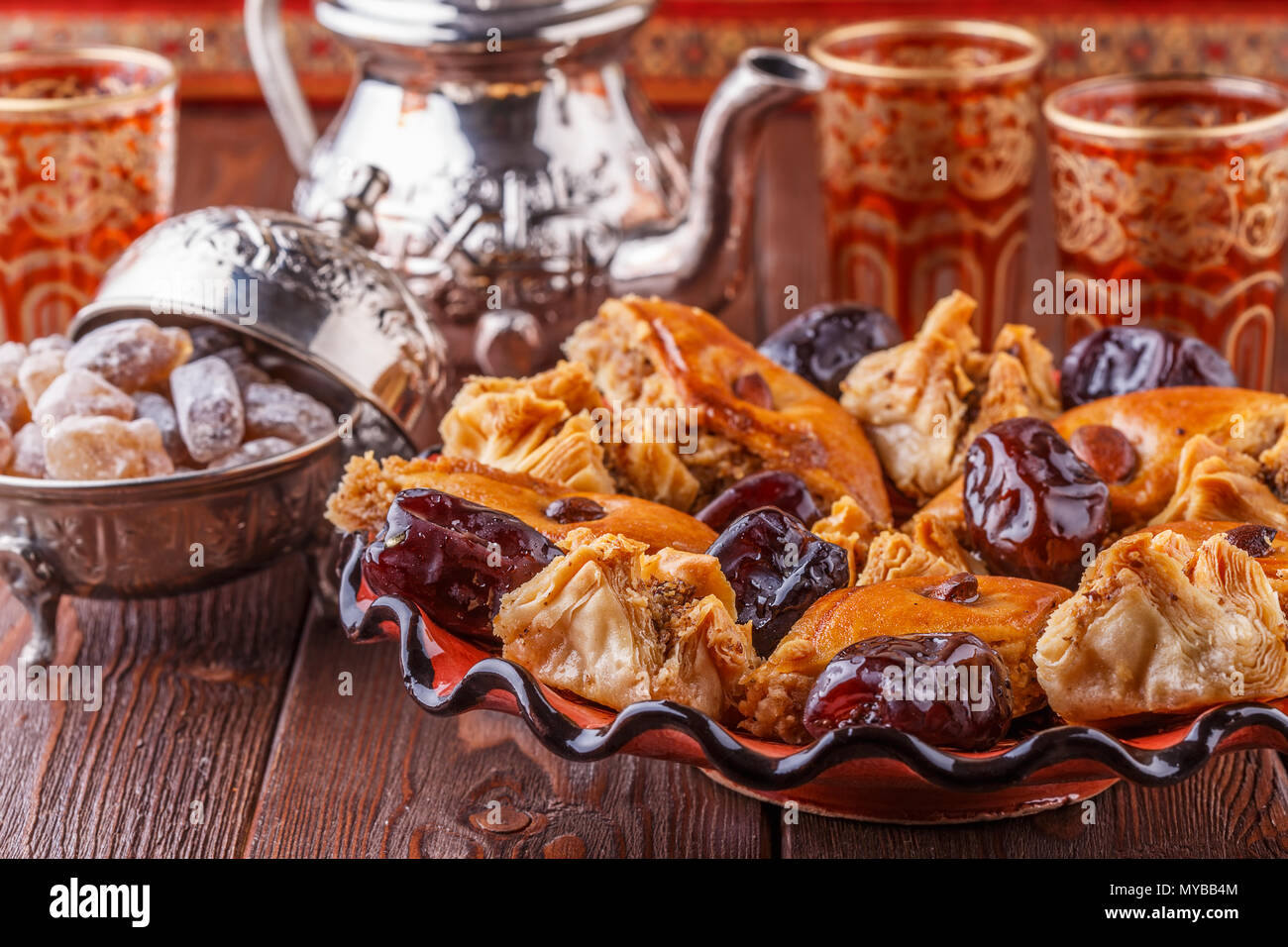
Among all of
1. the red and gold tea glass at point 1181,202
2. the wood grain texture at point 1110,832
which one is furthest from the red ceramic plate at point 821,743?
the red and gold tea glass at point 1181,202

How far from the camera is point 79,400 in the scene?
1.21m

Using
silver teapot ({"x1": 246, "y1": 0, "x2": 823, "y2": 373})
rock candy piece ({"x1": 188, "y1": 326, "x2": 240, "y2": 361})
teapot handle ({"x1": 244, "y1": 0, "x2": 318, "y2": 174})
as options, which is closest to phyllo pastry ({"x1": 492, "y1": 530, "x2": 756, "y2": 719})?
rock candy piece ({"x1": 188, "y1": 326, "x2": 240, "y2": 361})

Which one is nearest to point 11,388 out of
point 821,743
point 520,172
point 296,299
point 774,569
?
point 296,299

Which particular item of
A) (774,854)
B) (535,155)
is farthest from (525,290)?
(774,854)

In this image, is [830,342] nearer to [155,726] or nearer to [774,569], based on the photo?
[774,569]

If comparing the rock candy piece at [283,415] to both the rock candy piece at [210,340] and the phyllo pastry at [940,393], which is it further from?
the phyllo pastry at [940,393]

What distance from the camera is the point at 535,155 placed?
160 centimetres

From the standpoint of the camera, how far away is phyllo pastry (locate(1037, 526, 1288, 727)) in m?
0.87

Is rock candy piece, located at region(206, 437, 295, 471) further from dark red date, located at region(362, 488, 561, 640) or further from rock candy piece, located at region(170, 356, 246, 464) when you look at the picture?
dark red date, located at region(362, 488, 561, 640)

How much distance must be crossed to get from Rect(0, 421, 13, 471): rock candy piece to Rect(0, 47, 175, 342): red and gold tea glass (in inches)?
21.4

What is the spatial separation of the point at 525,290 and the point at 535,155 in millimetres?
135

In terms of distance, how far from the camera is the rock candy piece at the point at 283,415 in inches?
49.6

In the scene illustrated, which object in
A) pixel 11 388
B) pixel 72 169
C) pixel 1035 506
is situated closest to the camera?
pixel 1035 506

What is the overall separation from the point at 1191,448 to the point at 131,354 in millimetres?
798
